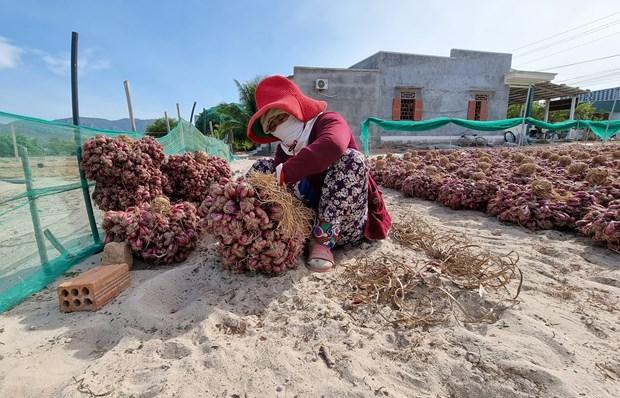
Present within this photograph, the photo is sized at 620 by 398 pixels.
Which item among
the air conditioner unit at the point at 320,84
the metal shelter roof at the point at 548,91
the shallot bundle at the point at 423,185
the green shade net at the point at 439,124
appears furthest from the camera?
the metal shelter roof at the point at 548,91

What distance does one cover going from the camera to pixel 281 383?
44.4 inches

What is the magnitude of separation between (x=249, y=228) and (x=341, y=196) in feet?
1.97

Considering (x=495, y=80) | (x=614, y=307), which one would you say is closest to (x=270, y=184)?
(x=614, y=307)

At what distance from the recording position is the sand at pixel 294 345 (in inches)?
43.0

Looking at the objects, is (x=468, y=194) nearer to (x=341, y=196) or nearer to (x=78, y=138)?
(x=341, y=196)

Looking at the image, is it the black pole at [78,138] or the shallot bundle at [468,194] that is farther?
the shallot bundle at [468,194]

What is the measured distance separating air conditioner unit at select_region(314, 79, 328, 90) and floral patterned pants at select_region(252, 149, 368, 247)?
15289mm

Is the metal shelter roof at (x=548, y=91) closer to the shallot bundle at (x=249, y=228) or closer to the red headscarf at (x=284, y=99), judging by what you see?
the red headscarf at (x=284, y=99)

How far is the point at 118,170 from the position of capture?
2449 mm

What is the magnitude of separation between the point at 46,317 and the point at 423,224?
2729 millimetres

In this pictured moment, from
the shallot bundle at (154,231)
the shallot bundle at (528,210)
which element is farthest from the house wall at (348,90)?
the shallot bundle at (154,231)

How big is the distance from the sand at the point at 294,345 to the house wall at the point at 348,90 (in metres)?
15.6

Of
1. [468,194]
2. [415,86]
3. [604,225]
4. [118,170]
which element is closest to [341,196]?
[118,170]

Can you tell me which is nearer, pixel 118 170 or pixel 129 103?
pixel 118 170
